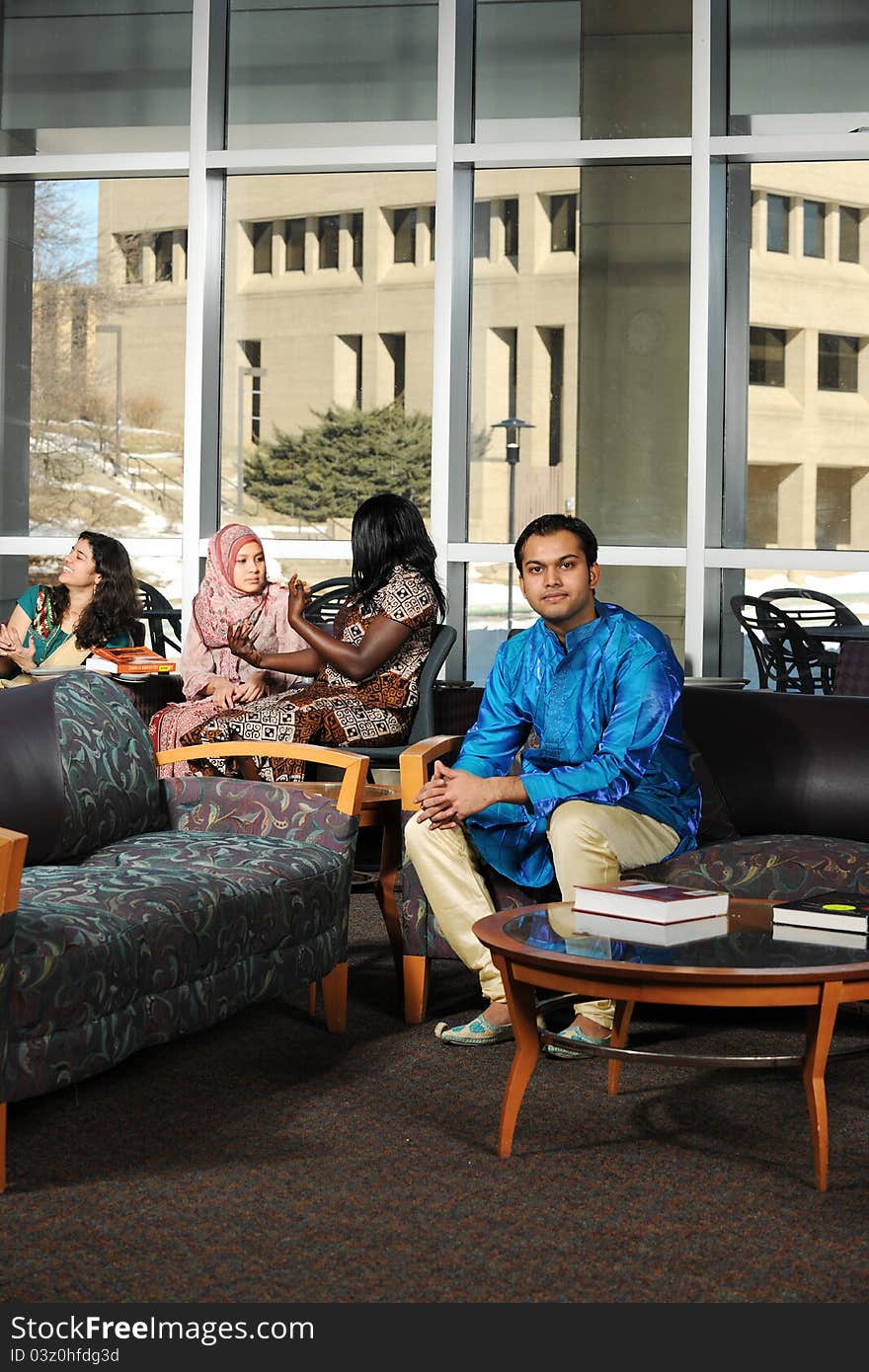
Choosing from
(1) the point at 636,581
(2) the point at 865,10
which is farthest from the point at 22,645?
(2) the point at 865,10

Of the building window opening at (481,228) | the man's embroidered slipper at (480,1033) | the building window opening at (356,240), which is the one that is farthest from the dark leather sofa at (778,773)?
the building window opening at (356,240)

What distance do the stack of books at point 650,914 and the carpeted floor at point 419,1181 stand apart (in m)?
0.36

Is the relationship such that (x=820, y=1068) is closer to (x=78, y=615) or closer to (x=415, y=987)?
(x=415, y=987)

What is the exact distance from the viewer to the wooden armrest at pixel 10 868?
7.72ft

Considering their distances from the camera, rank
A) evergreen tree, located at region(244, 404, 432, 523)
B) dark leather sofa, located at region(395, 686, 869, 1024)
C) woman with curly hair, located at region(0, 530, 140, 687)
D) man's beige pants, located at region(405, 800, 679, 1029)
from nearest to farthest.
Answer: man's beige pants, located at region(405, 800, 679, 1029)
dark leather sofa, located at region(395, 686, 869, 1024)
woman with curly hair, located at region(0, 530, 140, 687)
evergreen tree, located at region(244, 404, 432, 523)

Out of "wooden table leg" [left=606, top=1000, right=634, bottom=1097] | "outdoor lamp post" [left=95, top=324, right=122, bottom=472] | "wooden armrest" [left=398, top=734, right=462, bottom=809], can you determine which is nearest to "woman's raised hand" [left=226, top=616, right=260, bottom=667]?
"wooden armrest" [left=398, top=734, right=462, bottom=809]

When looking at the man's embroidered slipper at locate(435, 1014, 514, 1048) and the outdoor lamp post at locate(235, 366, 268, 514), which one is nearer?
the man's embroidered slipper at locate(435, 1014, 514, 1048)

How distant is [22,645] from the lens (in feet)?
17.3

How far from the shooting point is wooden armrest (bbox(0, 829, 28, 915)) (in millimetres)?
2352

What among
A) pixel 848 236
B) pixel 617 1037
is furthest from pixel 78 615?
pixel 848 236

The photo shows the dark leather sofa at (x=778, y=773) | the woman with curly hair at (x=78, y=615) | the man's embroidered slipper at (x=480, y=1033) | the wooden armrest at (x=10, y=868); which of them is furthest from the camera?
the woman with curly hair at (x=78, y=615)

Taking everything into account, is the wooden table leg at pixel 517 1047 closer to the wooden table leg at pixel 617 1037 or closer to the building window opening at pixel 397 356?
the wooden table leg at pixel 617 1037

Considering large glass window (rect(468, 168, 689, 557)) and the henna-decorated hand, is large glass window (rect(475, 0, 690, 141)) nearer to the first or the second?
large glass window (rect(468, 168, 689, 557))

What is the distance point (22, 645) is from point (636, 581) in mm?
2382
